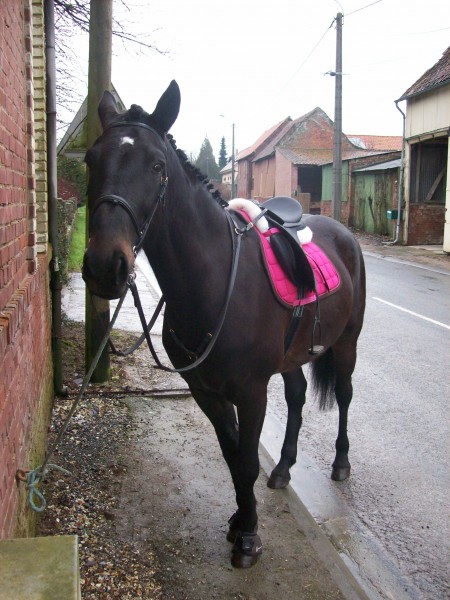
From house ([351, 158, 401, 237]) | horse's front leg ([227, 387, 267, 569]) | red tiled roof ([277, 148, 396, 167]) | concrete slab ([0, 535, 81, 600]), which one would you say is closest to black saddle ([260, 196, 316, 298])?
horse's front leg ([227, 387, 267, 569])

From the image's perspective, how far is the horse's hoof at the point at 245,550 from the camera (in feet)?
9.51

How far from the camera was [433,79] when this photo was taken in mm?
18953

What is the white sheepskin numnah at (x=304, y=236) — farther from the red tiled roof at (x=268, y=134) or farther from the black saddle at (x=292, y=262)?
the red tiled roof at (x=268, y=134)

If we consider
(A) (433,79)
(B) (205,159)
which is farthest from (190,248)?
(B) (205,159)

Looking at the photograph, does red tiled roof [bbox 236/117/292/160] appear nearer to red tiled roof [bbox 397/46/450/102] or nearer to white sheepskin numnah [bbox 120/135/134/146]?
red tiled roof [bbox 397/46/450/102]

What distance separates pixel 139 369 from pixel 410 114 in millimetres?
18099

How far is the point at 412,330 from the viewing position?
8039 mm

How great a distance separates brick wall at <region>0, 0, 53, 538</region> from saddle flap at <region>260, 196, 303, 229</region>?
1.42m

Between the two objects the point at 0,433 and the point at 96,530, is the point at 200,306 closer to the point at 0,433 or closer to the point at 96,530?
the point at 0,433

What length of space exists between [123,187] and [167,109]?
44 cm

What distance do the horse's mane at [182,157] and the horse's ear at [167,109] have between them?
0.15 feet

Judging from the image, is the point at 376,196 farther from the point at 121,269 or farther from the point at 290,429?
the point at 121,269

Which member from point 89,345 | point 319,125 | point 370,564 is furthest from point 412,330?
point 319,125

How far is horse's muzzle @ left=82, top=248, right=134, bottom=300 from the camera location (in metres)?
1.92
